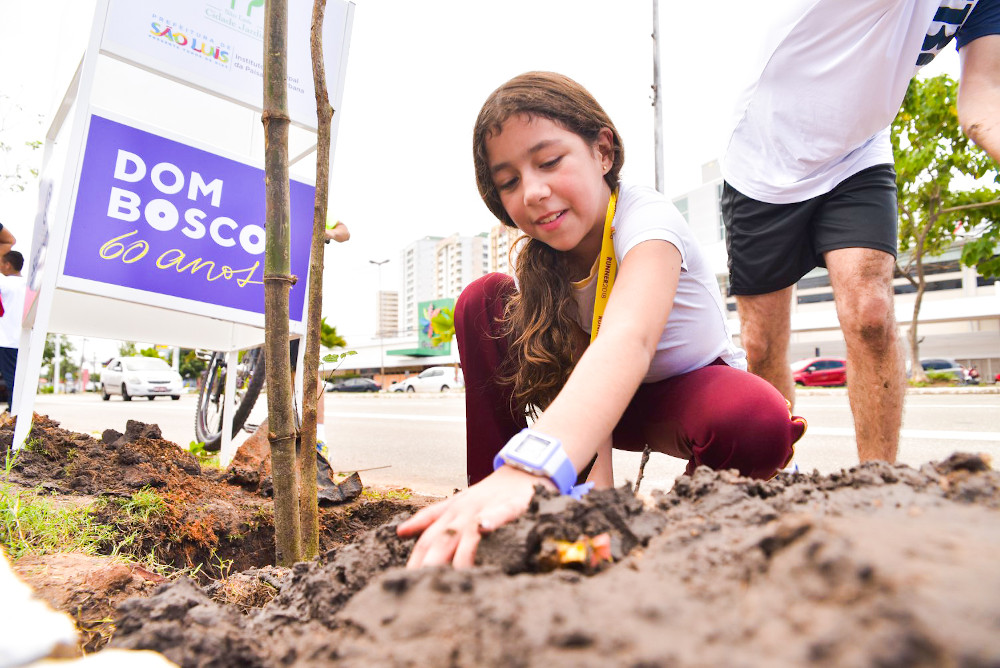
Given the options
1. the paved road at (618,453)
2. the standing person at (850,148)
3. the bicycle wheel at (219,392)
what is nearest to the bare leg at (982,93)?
the standing person at (850,148)

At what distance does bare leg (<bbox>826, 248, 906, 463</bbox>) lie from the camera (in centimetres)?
192

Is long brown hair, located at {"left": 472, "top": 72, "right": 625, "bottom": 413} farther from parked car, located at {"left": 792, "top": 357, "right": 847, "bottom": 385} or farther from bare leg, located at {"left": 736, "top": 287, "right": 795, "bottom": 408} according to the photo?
parked car, located at {"left": 792, "top": 357, "right": 847, "bottom": 385}

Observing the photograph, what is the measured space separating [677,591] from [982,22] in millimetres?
2030

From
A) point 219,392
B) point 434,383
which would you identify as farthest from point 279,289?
point 434,383

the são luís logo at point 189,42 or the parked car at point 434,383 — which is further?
the parked car at point 434,383

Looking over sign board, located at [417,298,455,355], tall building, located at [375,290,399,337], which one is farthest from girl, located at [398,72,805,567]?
tall building, located at [375,290,399,337]

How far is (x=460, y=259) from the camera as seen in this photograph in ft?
301

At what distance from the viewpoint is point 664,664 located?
0.47m

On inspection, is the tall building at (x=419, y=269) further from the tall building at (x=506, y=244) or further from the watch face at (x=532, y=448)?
the watch face at (x=532, y=448)

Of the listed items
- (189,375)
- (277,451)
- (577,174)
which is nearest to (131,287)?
(277,451)

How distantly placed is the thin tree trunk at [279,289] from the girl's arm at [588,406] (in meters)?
0.46

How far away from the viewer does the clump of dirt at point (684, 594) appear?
1.51ft

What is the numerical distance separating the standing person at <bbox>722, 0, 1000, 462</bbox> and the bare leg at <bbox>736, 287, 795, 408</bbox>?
90mm

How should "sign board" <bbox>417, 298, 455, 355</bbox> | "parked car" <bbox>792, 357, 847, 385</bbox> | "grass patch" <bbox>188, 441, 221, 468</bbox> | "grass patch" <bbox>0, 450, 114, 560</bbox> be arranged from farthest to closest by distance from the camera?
Answer: "sign board" <bbox>417, 298, 455, 355</bbox>, "parked car" <bbox>792, 357, 847, 385</bbox>, "grass patch" <bbox>188, 441, 221, 468</bbox>, "grass patch" <bbox>0, 450, 114, 560</bbox>
